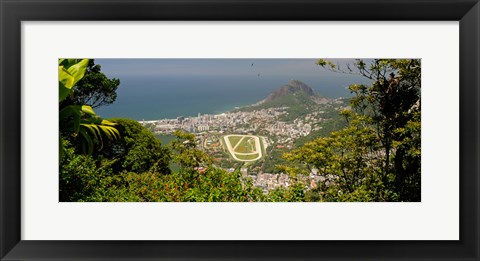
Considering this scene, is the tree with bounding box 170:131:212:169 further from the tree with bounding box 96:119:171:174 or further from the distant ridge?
the distant ridge

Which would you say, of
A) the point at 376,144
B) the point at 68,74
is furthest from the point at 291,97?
the point at 68,74

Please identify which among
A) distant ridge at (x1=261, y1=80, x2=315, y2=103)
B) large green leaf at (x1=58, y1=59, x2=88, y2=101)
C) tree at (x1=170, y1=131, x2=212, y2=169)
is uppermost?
distant ridge at (x1=261, y1=80, x2=315, y2=103)

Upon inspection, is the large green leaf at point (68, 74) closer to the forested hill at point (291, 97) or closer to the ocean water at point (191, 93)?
the ocean water at point (191, 93)

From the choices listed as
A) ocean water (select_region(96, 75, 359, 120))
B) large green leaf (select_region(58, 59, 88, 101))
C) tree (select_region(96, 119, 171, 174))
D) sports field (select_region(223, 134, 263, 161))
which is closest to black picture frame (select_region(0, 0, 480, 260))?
large green leaf (select_region(58, 59, 88, 101))

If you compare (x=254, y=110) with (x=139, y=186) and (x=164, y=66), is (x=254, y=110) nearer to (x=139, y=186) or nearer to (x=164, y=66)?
(x=164, y=66)

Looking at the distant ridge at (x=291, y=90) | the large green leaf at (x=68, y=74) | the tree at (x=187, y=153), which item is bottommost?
the tree at (x=187, y=153)
